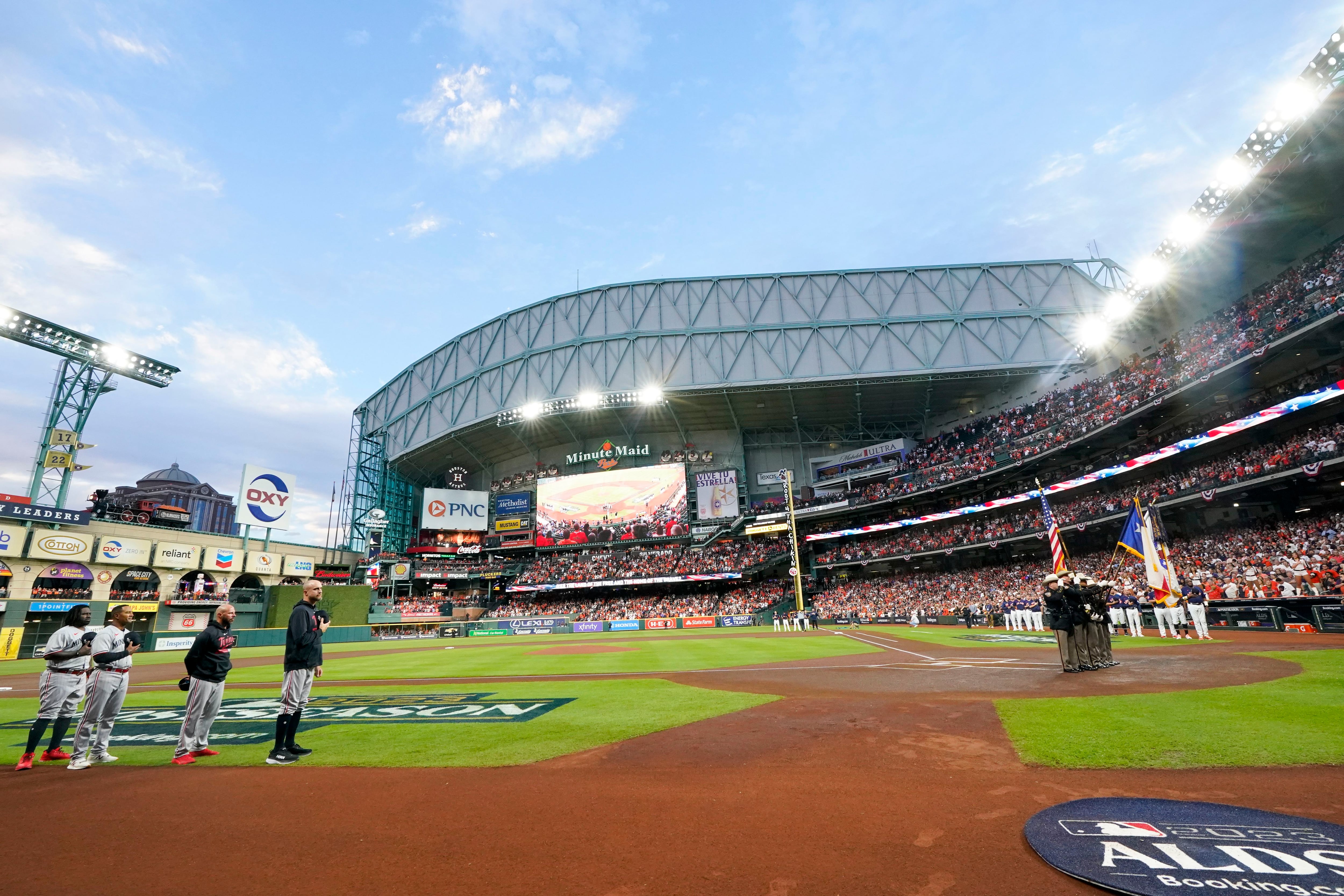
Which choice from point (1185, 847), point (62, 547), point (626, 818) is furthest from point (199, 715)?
point (62, 547)

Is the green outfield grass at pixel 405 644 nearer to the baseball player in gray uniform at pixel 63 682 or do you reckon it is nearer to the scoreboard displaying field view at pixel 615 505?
the scoreboard displaying field view at pixel 615 505

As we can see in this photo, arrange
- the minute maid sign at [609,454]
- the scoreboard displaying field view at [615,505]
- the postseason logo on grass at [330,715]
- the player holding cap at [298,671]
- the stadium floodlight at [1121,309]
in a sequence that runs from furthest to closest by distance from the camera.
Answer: the minute maid sign at [609,454], the scoreboard displaying field view at [615,505], the stadium floodlight at [1121,309], the postseason logo on grass at [330,715], the player holding cap at [298,671]

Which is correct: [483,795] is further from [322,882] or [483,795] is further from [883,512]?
[883,512]

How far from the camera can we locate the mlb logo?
11.6 feet

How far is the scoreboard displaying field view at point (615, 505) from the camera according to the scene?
60.0 meters

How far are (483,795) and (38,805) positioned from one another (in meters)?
3.99

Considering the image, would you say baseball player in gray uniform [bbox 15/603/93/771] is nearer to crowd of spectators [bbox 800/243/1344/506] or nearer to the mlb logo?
the mlb logo

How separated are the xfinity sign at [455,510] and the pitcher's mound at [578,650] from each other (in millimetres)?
40907

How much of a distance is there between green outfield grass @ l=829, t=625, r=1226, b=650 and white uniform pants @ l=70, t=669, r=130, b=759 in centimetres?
1990

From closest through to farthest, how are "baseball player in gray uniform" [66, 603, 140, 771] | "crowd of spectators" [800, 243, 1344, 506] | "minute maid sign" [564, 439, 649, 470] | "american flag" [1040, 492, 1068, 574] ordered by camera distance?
"baseball player in gray uniform" [66, 603, 140, 771] < "american flag" [1040, 492, 1068, 574] < "crowd of spectators" [800, 243, 1344, 506] < "minute maid sign" [564, 439, 649, 470]

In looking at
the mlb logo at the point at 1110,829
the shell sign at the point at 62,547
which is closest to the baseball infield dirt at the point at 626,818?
the mlb logo at the point at 1110,829

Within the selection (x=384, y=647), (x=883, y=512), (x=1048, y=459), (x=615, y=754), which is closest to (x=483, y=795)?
(x=615, y=754)

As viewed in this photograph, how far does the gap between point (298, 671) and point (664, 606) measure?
50155mm

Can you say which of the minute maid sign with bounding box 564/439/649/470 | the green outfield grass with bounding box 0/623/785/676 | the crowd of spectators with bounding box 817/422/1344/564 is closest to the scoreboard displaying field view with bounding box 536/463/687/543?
the minute maid sign with bounding box 564/439/649/470
